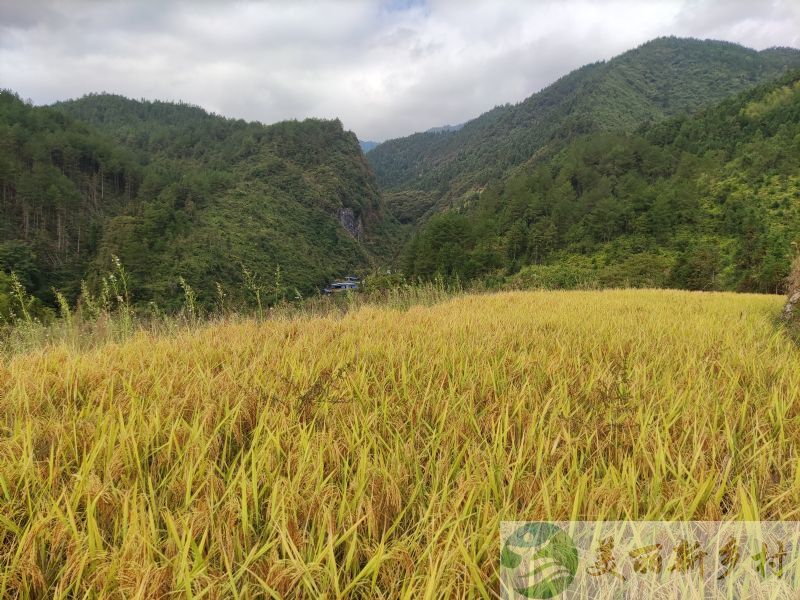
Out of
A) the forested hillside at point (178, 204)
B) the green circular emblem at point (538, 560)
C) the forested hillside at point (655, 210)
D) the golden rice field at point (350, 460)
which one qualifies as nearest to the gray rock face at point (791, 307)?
the golden rice field at point (350, 460)

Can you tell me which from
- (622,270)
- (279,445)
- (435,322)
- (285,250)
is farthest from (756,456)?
(285,250)

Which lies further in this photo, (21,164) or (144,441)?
(21,164)

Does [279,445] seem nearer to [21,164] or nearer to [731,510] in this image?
[731,510]

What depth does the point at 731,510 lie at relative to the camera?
0.99 m

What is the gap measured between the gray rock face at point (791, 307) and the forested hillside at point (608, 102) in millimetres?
105186

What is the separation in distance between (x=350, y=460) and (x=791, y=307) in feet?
14.7

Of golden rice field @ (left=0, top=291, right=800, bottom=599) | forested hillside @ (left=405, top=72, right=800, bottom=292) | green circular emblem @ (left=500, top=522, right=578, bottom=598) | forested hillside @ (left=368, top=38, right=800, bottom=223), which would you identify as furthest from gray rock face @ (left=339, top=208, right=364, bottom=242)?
green circular emblem @ (left=500, top=522, right=578, bottom=598)

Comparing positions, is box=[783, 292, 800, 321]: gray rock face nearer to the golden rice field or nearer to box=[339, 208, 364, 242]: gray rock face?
the golden rice field

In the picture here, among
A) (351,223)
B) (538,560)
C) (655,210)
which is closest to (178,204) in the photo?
(351,223)

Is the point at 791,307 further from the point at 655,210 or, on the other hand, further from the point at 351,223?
the point at 351,223

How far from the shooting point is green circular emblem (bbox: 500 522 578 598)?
2.61 ft

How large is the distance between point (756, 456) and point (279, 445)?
62.6 inches

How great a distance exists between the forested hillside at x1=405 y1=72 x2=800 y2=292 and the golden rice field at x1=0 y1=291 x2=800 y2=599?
37.0 m

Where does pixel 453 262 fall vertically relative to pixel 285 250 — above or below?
below
